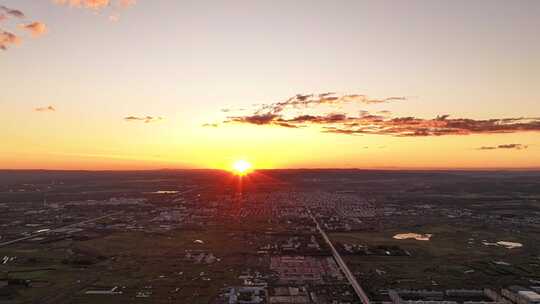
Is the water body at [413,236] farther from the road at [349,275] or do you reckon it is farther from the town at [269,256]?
the road at [349,275]

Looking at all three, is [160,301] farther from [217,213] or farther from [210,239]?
[217,213]

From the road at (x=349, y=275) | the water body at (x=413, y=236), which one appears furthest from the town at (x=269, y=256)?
the water body at (x=413, y=236)

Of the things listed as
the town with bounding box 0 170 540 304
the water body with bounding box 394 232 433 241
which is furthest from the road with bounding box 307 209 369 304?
the water body with bounding box 394 232 433 241

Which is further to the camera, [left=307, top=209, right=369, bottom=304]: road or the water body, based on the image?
the water body

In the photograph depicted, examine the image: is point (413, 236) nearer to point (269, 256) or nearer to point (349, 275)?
point (349, 275)

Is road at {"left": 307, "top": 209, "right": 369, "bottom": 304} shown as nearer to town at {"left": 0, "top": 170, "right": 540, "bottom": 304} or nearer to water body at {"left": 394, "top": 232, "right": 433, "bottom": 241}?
town at {"left": 0, "top": 170, "right": 540, "bottom": 304}

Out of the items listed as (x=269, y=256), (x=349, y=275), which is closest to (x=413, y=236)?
(x=349, y=275)

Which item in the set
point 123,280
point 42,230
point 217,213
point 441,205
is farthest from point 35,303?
point 441,205

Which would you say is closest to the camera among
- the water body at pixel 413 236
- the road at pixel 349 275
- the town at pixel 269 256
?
the road at pixel 349 275

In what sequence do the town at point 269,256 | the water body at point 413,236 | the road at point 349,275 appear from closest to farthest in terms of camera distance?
1. the road at point 349,275
2. the town at point 269,256
3. the water body at point 413,236

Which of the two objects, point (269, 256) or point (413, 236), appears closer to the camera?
point (269, 256)

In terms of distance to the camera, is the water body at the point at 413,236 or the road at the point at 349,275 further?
the water body at the point at 413,236
